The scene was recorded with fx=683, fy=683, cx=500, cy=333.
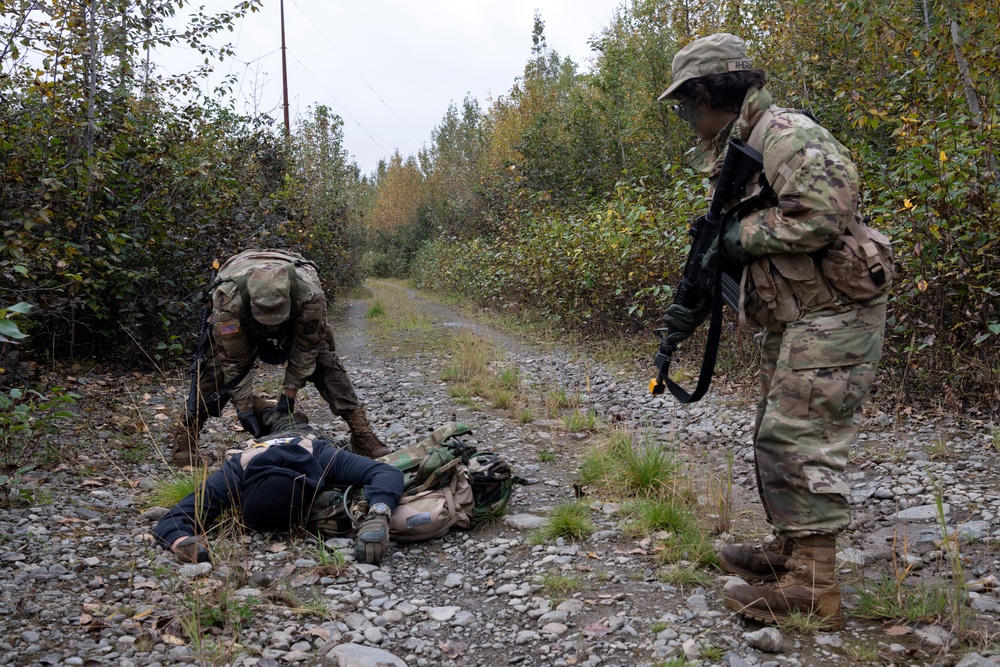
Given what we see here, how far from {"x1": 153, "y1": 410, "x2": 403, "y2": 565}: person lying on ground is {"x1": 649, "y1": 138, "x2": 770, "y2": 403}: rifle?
1.51m

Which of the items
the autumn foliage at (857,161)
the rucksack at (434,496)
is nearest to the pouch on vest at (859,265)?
the rucksack at (434,496)

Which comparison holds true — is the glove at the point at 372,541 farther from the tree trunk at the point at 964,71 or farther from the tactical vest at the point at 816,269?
the tree trunk at the point at 964,71

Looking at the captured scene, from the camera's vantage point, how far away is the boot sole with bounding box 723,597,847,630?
2.52m

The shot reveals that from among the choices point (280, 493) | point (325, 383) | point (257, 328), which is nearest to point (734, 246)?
point (280, 493)

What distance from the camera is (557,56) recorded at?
1903 inches

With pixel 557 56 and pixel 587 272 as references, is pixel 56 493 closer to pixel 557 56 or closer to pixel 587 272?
pixel 587 272

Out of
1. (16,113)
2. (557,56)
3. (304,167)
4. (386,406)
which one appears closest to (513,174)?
(304,167)

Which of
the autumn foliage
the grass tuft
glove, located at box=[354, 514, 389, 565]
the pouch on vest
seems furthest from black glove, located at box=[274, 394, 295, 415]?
the autumn foliage

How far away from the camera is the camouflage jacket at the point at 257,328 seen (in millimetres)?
4676

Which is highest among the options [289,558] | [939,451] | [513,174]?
[513,174]

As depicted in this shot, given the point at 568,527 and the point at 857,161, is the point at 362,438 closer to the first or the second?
the point at 568,527

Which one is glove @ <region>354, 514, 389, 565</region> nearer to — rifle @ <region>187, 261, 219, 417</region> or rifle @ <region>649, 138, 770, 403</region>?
rifle @ <region>649, 138, 770, 403</region>

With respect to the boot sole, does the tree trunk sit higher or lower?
higher

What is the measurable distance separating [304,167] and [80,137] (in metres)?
10.3
